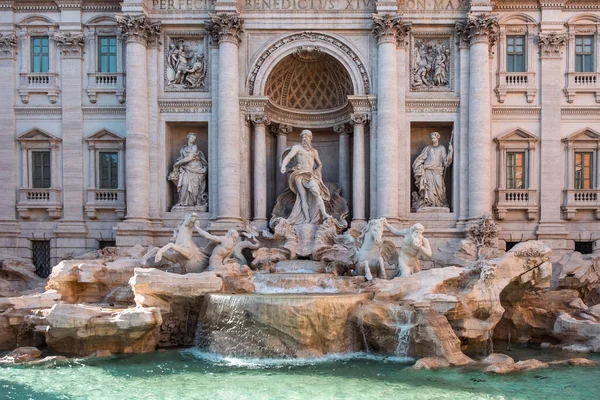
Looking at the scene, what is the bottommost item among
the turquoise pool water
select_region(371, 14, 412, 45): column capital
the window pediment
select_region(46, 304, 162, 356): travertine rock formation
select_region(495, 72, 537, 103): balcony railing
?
the turquoise pool water

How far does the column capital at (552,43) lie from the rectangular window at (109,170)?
639 inches

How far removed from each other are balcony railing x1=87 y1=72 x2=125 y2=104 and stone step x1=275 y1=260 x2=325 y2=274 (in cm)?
879

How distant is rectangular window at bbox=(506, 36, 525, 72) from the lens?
750 inches

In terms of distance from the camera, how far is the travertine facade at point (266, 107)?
1816 centimetres

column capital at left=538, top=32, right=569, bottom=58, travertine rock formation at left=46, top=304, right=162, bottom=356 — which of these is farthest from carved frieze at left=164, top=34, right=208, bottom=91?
column capital at left=538, top=32, right=569, bottom=58

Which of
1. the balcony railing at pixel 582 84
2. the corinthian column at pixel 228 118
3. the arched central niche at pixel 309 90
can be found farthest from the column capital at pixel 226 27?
the balcony railing at pixel 582 84

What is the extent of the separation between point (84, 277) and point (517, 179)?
1505 cm

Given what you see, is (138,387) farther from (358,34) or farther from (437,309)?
(358,34)

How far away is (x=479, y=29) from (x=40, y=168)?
1680 centimetres

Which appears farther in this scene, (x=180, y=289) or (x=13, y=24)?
(x=13, y=24)

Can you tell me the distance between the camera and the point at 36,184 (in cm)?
1950

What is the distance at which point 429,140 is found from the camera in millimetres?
19484

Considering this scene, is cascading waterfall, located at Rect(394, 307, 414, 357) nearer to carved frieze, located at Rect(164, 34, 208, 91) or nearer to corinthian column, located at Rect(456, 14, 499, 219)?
corinthian column, located at Rect(456, 14, 499, 219)

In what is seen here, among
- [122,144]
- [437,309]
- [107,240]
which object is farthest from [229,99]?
[437,309]
